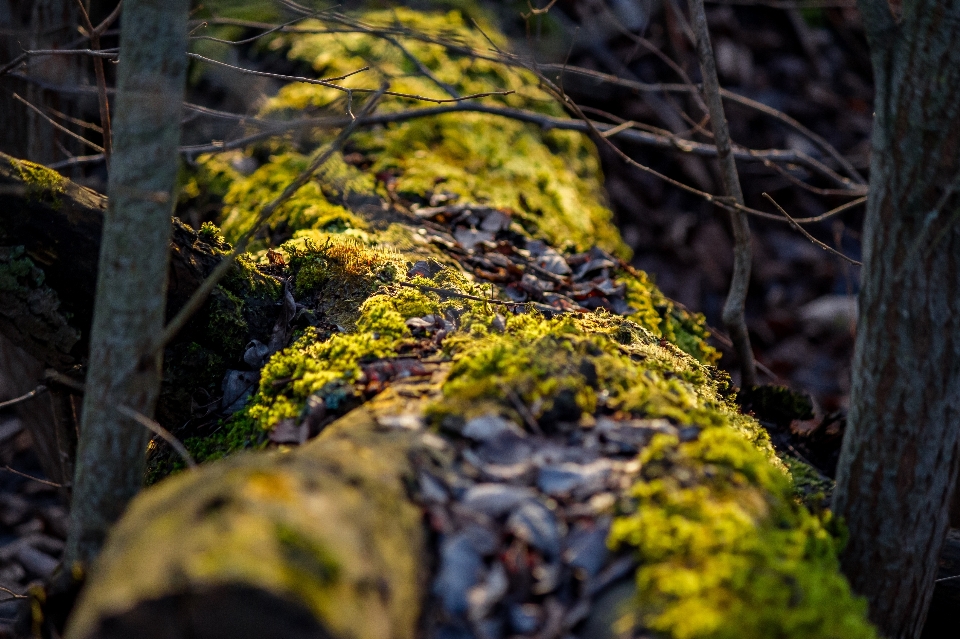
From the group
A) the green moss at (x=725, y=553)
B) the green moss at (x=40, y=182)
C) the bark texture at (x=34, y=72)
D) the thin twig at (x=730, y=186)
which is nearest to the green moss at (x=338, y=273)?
the green moss at (x=40, y=182)

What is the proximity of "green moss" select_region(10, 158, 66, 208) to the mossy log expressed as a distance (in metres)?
0.02

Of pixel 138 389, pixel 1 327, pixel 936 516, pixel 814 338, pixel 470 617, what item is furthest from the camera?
pixel 814 338

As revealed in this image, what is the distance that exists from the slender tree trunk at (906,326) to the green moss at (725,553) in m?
0.28

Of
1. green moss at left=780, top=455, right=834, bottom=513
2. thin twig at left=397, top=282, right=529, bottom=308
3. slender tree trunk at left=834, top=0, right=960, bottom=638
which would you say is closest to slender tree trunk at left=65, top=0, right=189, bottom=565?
thin twig at left=397, top=282, right=529, bottom=308

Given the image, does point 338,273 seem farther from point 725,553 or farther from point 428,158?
point 725,553

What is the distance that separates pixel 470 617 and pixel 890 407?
1311mm

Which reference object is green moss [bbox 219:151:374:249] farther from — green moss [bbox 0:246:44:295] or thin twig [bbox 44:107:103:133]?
green moss [bbox 0:246:44:295]

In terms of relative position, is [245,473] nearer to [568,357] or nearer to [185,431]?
[568,357]

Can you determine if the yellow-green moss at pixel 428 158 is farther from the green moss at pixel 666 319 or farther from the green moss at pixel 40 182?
the green moss at pixel 40 182

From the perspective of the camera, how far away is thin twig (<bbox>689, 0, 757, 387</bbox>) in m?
3.11

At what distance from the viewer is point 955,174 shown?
1862 mm

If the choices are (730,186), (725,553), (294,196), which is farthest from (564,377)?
(294,196)


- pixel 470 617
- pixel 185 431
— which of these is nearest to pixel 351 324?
pixel 185 431

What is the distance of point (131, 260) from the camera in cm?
175
